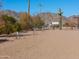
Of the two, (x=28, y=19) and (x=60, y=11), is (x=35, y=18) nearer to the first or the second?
(x=60, y=11)

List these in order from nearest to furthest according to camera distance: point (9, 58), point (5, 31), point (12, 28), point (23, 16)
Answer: point (9, 58)
point (5, 31)
point (12, 28)
point (23, 16)

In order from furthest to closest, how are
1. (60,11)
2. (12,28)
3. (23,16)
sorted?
1. (60,11)
2. (23,16)
3. (12,28)

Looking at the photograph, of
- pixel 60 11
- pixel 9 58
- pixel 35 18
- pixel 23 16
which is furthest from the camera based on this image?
pixel 60 11

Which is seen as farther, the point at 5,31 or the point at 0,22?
the point at 5,31

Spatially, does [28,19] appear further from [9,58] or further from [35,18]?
[9,58]

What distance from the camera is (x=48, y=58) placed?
1459 centimetres

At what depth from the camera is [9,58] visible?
14219 mm

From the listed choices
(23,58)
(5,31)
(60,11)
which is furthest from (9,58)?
(60,11)

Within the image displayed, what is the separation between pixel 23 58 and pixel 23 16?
78071mm

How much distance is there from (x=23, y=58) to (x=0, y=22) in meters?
24.0

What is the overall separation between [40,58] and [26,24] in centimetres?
6930

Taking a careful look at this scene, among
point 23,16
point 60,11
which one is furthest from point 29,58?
point 60,11

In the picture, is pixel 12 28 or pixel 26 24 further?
pixel 26 24

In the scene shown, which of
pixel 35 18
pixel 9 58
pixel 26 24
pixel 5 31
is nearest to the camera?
pixel 9 58
